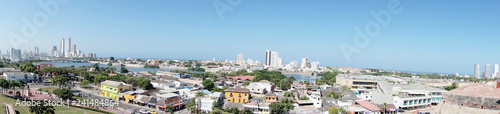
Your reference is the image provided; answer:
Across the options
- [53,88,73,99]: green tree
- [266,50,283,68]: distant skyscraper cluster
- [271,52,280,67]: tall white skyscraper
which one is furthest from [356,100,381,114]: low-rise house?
[271,52,280,67]: tall white skyscraper

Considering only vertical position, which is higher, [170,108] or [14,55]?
[14,55]

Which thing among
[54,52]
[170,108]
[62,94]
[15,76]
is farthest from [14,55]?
[170,108]

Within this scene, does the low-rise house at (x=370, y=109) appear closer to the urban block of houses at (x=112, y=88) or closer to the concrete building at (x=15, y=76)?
the urban block of houses at (x=112, y=88)

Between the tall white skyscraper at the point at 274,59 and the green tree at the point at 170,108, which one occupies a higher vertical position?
the tall white skyscraper at the point at 274,59

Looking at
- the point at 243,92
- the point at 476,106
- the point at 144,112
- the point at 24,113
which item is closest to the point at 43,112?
the point at 24,113

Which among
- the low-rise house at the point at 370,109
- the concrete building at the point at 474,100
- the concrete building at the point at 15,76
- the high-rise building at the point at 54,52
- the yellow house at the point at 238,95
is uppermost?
the high-rise building at the point at 54,52

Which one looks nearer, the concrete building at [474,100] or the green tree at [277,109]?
the concrete building at [474,100]

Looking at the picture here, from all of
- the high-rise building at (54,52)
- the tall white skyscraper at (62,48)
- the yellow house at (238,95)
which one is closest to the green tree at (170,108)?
the yellow house at (238,95)

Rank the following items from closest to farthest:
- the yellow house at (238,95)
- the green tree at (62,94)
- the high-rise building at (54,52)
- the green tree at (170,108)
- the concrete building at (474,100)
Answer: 1. the concrete building at (474,100)
2. the green tree at (170,108)
3. the green tree at (62,94)
4. the yellow house at (238,95)
5. the high-rise building at (54,52)

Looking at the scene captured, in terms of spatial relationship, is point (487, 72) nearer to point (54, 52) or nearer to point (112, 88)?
point (112, 88)
